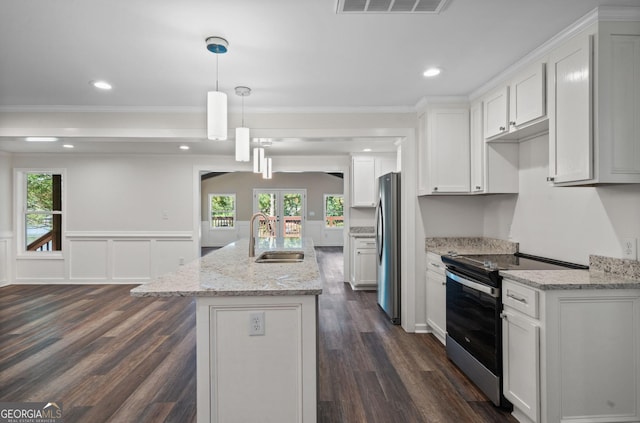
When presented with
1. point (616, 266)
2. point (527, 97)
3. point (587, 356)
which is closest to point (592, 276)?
point (616, 266)

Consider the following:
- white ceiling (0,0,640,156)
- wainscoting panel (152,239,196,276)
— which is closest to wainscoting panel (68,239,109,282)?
wainscoting panel (152,239,196,276)

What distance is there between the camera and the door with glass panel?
11.0 meters

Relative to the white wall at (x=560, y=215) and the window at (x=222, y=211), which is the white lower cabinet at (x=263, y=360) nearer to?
the white wall at (x=560, y=215)

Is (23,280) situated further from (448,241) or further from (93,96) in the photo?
(448,241)

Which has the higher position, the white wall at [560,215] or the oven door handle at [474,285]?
the white wall at [560,215]

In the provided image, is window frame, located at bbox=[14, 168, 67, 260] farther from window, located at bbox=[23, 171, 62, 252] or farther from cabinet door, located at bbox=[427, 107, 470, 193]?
cabinet door, located at bbox=[427, 107, 470, 193]

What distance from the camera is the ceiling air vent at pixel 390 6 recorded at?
1.74 m

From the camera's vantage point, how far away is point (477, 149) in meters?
3.13

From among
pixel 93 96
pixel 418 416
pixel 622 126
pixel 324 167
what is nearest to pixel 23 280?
pixel 93 96

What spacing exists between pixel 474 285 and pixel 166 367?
2.47 meters

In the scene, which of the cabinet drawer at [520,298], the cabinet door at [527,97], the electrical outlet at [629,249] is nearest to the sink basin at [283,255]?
the cabinet drawer at [520,298]

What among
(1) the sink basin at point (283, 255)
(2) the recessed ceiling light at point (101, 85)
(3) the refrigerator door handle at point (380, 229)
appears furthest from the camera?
(3) the refrigerator door handle at point (380, 229)

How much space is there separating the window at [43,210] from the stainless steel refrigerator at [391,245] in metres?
5.66

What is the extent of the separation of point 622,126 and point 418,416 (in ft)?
6.73
